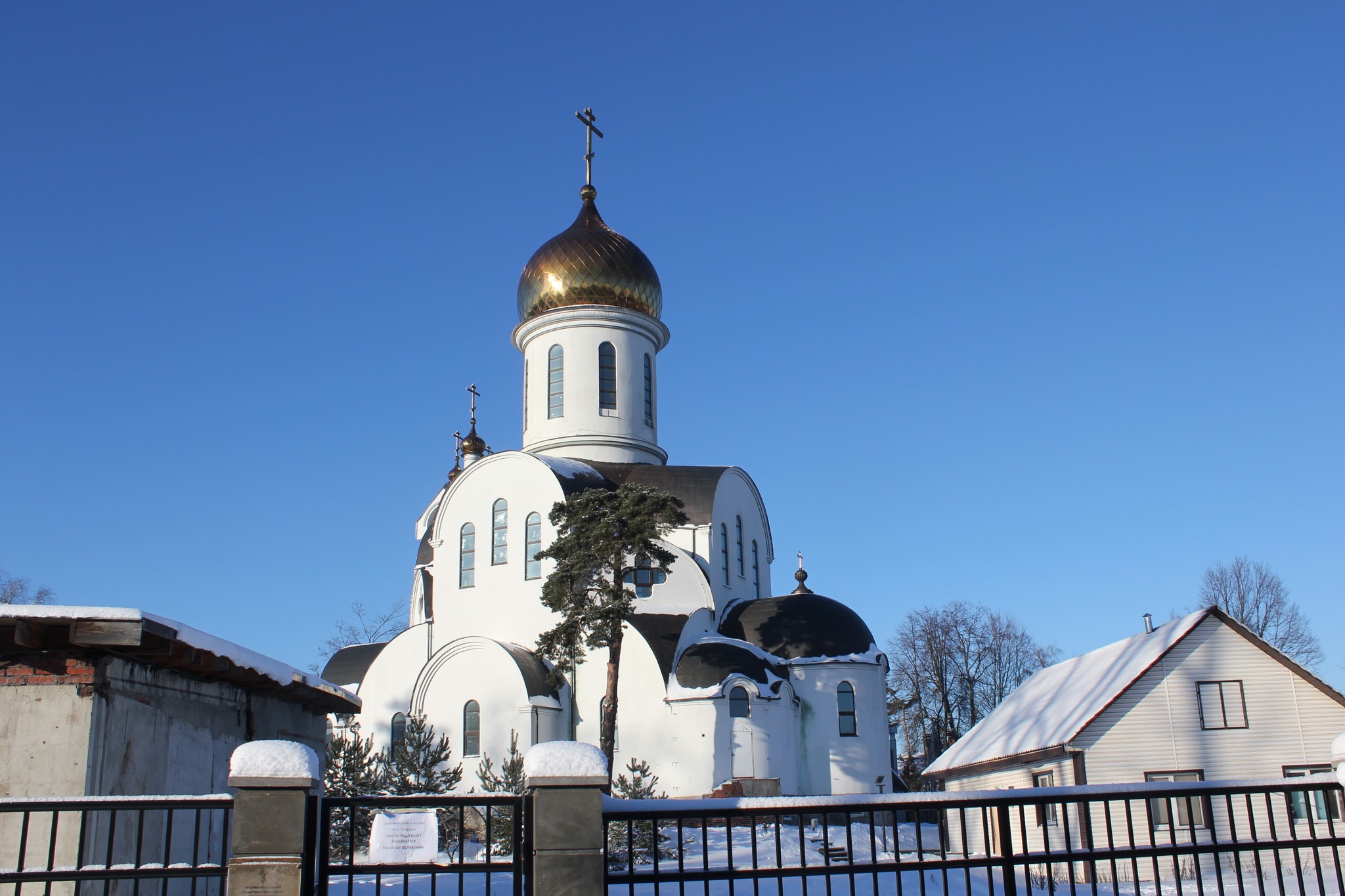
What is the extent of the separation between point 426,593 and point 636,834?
13699mm

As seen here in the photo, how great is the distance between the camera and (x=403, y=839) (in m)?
5.94

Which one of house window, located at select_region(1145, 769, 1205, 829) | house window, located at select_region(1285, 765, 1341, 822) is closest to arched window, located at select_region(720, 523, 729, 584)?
house window, located at select_region(1145, 769, 1205, 829)

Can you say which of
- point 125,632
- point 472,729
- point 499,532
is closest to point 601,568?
point 472,729

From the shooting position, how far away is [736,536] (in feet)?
91.6

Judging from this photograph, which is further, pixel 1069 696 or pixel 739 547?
pixel 739 547

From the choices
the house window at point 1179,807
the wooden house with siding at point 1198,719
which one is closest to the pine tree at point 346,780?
the wooden house with siding at point 1198,719

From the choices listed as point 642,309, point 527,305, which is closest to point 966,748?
point 642,309

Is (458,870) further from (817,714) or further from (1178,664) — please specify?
(817,714)

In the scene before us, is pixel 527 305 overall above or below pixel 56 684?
above

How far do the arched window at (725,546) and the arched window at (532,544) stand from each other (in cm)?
439

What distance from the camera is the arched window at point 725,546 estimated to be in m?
27.0

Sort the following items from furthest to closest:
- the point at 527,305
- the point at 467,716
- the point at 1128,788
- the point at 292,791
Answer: the point at 527,305 < the point at 467,716 < the point at 1128,788 < the point at 292,791

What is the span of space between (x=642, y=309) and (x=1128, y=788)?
2393 cm

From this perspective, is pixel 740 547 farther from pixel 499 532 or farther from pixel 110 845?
pixel 110 845
